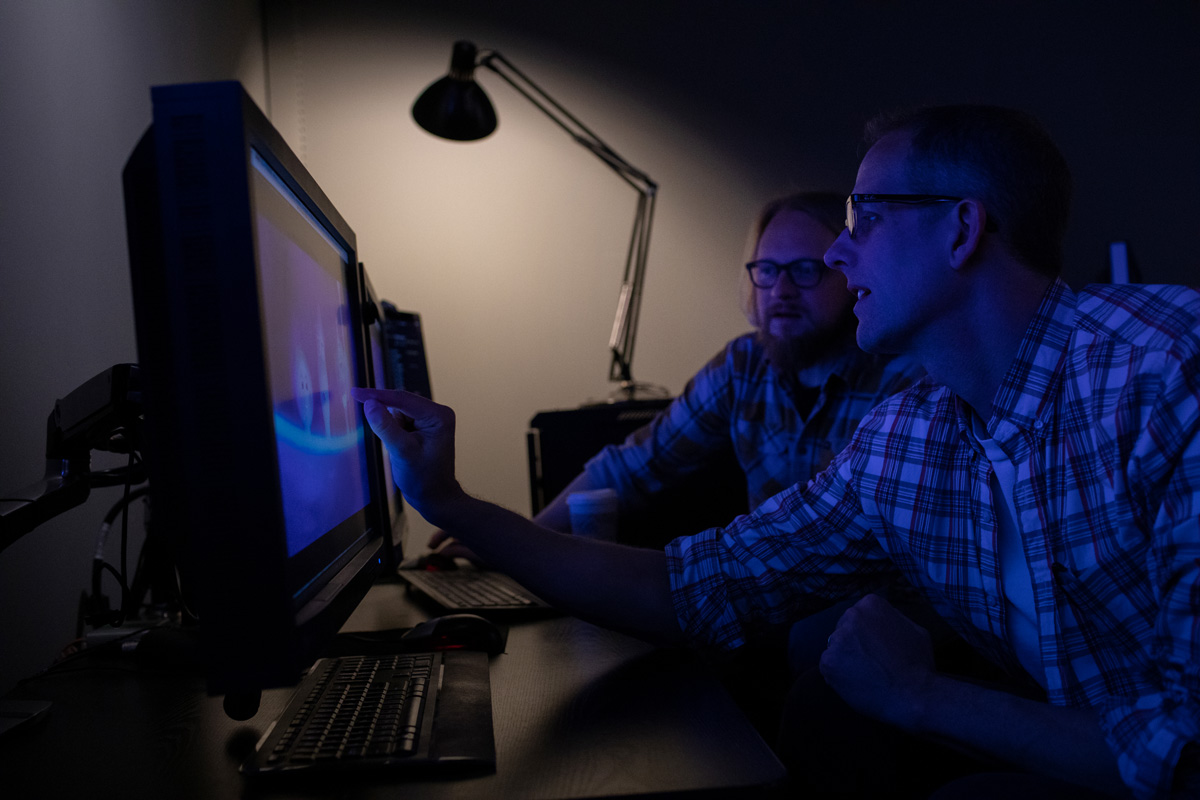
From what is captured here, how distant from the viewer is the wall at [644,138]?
276cm

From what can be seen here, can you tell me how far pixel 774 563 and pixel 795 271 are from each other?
95 cm

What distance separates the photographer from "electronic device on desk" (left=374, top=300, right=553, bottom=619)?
3.31 feet

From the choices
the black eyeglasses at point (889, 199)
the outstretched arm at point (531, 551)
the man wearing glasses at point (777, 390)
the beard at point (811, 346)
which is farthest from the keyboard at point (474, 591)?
the beard at point (811, 346)

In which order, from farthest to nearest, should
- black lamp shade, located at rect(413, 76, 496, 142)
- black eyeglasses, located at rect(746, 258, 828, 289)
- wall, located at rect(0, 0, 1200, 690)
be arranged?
wall, located at rect(0, 0, 1200, 690), black lamp shade, located at rect(413, 76, 496, 142), black eyeglasses, located at rect(746, 258, 828, 289)

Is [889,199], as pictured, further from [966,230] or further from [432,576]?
[432,576]

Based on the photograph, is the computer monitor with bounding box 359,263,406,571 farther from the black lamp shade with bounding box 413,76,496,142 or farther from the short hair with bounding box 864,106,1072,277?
the black lamp shade with bounding box 413,76,496,142

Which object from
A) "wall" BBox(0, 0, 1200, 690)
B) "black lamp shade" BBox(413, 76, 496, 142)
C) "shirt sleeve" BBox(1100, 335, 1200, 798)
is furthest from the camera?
"wall" BBox(0, 0, 1200, 690)

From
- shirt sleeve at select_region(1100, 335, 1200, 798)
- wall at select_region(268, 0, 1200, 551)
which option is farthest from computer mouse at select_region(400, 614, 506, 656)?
wall at select_region(268, 0, 1200, 551)

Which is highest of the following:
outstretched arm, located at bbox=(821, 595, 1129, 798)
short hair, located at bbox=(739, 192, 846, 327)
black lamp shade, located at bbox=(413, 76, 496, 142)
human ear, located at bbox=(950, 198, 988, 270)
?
black lamp shade, located at bbox=(413, 76, 496, 142)

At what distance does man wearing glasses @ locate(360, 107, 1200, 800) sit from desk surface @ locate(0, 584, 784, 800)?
138 millimetres

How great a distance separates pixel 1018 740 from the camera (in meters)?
0.66

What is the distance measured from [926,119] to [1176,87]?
8.86 ft

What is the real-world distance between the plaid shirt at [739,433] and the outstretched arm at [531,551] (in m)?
0.76

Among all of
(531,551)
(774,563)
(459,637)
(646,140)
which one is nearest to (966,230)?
(774,563)
